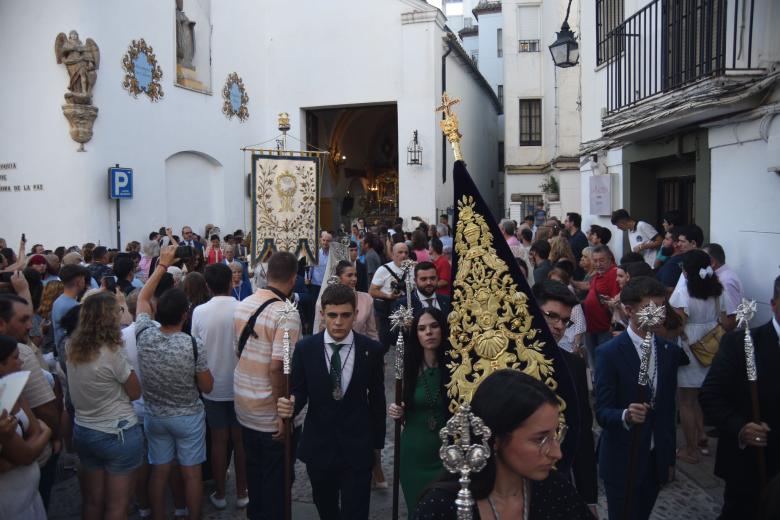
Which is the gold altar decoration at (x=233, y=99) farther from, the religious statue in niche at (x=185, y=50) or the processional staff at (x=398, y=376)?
the processional staff at (x=398, y=376)

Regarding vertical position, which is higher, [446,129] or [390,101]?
[390,101]

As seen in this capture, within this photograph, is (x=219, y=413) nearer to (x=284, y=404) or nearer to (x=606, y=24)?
(x=284, y=404)

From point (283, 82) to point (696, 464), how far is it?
60.4 feet

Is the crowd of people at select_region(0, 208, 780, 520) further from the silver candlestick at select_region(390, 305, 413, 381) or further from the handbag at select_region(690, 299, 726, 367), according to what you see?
the handbag at select_region(690, 299, 726, 367)

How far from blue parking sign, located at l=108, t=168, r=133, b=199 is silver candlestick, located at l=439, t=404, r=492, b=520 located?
14422mm

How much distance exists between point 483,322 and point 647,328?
1221 millimetres

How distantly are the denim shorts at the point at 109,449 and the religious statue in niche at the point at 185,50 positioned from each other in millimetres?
14717

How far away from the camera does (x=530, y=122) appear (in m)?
26.3

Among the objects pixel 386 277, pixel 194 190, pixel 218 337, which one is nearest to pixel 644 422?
pixel 218 337

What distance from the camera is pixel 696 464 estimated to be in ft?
19.3

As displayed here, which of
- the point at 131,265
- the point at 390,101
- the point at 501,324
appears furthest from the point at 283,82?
the point at 501,324

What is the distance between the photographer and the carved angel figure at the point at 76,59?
14.0 m

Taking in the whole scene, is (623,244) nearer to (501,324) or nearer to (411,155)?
(501,324)

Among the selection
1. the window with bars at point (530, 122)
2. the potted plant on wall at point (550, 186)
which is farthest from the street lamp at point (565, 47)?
the window with bars at point (530, 122)
